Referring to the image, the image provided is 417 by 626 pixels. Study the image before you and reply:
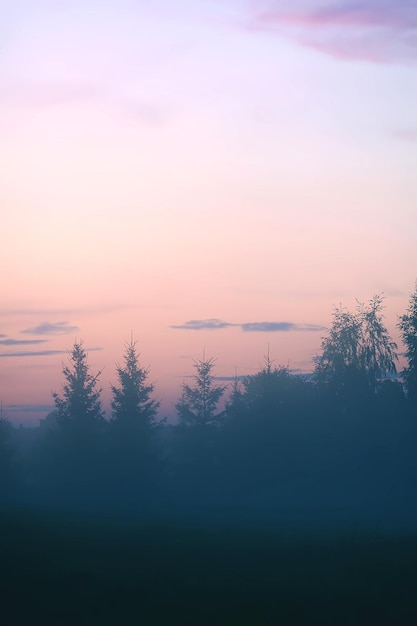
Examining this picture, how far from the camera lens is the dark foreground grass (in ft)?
61.0

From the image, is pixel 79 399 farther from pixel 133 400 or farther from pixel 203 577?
pixel 203 577

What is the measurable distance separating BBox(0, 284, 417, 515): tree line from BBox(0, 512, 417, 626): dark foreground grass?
999 inches

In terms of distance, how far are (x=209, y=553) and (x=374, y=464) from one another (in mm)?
36315

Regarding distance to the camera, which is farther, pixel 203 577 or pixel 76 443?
pixel 76 443

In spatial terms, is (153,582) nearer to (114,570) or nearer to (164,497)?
(114,570)

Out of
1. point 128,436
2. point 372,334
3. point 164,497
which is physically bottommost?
point 164,497

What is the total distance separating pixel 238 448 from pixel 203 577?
3861 cm

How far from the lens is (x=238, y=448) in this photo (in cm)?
6116

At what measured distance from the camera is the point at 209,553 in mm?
27281

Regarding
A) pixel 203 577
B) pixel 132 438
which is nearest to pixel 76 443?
pixel 132 438

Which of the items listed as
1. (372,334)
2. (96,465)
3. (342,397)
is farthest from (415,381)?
(96,465)

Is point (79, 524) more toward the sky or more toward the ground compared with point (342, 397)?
more toward the ground

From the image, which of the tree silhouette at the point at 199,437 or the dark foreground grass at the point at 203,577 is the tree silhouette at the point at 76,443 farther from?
the dark foreground grass at the point at 203,577

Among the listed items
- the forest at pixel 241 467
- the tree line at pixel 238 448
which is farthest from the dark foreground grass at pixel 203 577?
the tree line at pixel 238 448
